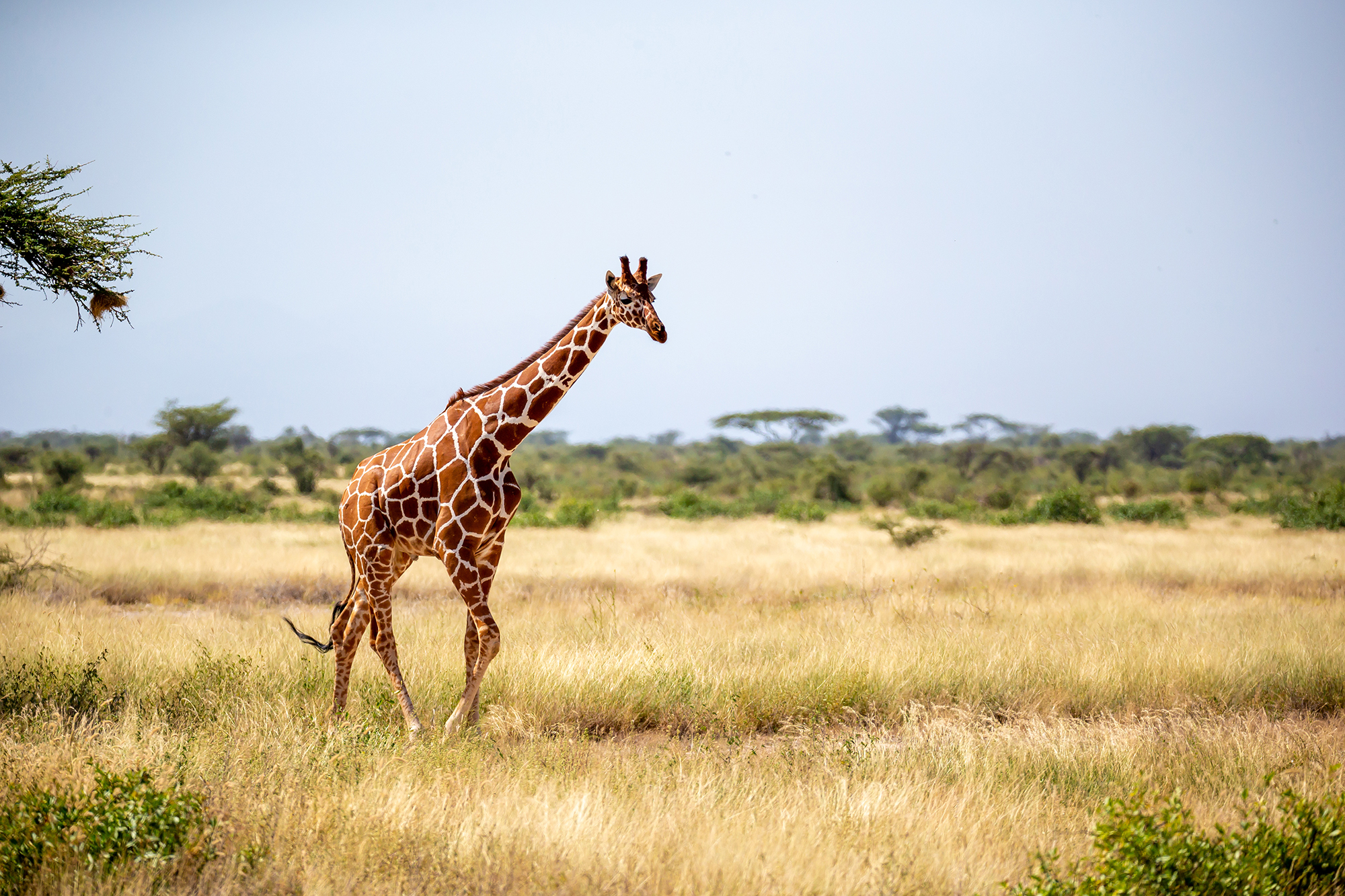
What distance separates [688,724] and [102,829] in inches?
163

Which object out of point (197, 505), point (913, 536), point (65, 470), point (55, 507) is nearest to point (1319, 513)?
point (913, 536)

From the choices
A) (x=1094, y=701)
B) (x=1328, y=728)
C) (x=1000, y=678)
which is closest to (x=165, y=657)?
(x=1000, y=678)

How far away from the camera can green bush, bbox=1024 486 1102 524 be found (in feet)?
86.7

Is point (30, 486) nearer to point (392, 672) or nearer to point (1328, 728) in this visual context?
point (392, 672)

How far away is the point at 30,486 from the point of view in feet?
105

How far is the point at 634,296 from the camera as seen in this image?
215 inches

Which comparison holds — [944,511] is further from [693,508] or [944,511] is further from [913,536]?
[913,536]

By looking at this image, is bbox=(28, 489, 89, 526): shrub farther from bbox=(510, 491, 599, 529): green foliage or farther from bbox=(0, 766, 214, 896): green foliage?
bbox=(0, 766, 214, 896): green foliage

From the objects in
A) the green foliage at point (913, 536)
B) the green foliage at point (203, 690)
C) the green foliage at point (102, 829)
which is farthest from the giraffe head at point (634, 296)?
the green foliage at point (913, 536)

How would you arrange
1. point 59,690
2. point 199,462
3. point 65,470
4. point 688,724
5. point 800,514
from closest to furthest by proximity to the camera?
point 59,690, point 688,724, point 800,514, point 65,470, point 199,462

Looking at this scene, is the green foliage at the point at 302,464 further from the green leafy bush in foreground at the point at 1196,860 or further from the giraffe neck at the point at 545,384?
the green leafy bush in foreground at the point at 1196,860

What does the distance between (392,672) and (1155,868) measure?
472 centimetres

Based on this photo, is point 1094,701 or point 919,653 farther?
point 919,653

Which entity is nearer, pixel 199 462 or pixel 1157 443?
pixel 199 462
